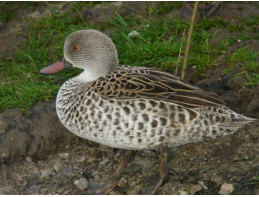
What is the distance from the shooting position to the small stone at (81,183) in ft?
13.1

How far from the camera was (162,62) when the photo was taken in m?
5.03

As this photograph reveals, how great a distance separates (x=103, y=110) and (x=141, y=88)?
38cm

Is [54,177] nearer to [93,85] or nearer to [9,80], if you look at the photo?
[93,85]

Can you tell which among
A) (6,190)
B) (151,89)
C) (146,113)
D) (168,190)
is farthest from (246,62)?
(6,190)

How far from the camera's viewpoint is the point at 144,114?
3598 mm

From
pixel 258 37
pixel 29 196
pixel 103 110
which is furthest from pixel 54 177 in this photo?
pixel 258 37

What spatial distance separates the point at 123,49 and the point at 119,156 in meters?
1.51

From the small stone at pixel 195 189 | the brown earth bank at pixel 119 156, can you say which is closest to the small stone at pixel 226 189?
the brown earth bank at pixel 119 156

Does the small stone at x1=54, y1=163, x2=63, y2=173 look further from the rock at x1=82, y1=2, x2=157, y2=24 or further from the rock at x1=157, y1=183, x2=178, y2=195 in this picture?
the rock at x1=82, y1=2, x2=157, y2=24

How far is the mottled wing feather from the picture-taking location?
12.1 feet

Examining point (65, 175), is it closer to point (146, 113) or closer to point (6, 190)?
point (6, 190)

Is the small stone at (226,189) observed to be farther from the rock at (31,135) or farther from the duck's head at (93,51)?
the rock at (31,135)

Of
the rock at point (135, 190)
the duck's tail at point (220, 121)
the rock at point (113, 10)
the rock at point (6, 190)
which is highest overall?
the rock at point (113, 10)

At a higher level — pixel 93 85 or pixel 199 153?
pixel 93 85
